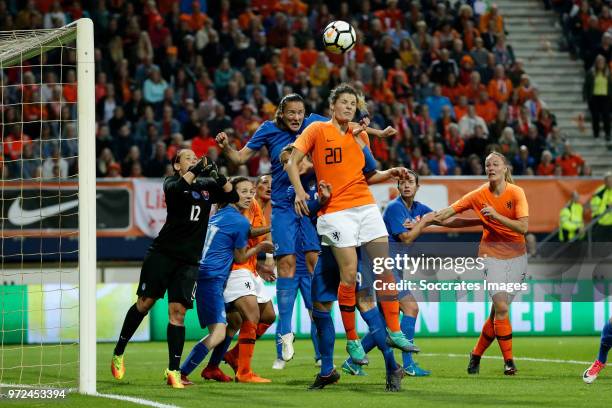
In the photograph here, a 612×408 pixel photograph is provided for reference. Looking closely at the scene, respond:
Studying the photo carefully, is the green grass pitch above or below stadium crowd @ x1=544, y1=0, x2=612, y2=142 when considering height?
below

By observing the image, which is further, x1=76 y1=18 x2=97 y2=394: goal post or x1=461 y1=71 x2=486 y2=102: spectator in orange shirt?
x1=461 y1=71 x2=486 y2=102: spectator in orange shirt

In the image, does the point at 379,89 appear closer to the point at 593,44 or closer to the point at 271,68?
the point at 271,68

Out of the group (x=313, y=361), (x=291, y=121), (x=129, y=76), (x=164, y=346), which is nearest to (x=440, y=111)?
(x=129, y=76)

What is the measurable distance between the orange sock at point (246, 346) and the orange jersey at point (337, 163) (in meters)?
1.94

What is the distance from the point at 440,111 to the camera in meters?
22.8

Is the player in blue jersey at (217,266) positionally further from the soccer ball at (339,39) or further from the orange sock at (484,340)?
the orange sock at (484,340)

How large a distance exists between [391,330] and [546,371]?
10.2 feet

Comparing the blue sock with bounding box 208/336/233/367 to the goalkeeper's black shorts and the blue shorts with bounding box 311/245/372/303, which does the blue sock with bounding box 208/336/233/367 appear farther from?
the blue shorts with bounding box 311/245/372/303

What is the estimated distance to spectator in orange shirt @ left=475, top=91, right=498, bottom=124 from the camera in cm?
2288

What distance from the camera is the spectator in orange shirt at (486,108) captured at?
22.9 m

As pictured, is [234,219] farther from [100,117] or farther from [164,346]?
[100,117]

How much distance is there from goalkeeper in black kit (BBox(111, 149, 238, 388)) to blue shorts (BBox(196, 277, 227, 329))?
0.34m

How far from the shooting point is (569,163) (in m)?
22.2

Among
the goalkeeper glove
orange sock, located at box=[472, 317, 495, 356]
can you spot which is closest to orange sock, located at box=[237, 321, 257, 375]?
the goalkeeper glove
